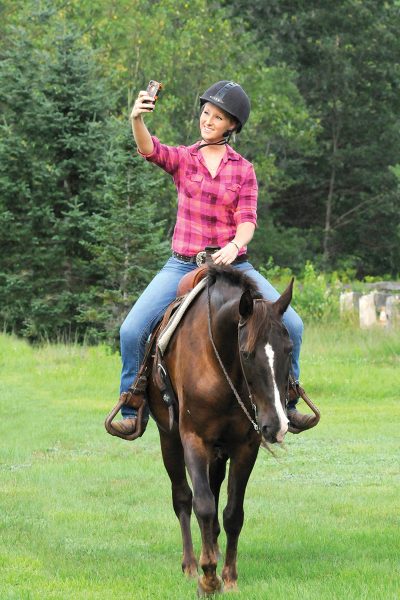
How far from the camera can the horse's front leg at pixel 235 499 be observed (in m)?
7.30

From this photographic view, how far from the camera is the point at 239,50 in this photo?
152 ft

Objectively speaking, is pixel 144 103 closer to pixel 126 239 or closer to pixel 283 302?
pixel 283 302

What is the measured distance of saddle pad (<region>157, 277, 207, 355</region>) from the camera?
7.43 m

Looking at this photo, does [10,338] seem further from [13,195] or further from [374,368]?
[374,368]

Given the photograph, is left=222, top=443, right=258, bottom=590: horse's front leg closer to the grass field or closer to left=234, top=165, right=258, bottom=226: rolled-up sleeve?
the grass field

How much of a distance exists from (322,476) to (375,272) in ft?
150

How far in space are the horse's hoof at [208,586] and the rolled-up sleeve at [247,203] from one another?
220 cm

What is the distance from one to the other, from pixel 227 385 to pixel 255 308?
597mm

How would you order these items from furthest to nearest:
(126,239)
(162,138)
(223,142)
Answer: (162,138) < (126,239) < (223,142)

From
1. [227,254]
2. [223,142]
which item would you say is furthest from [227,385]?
[223,142]

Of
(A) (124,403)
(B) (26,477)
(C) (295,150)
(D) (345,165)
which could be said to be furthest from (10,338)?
(D) (345,165)

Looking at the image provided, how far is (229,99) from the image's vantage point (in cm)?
782

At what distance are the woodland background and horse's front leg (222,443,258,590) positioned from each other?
54.9 ft

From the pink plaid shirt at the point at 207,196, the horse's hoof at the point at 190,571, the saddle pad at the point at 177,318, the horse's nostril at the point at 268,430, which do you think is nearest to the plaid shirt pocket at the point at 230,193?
the pink plaid shirt at the point at 207,196
